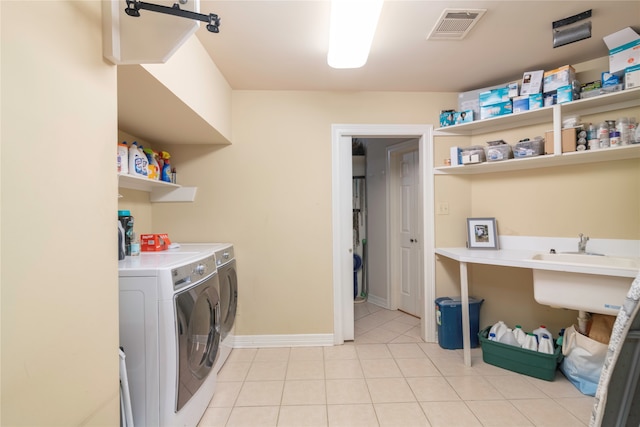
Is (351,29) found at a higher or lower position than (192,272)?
higher

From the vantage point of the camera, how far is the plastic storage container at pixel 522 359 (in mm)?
1840

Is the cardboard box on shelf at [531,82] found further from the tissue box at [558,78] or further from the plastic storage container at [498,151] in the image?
the plastic storage container at [498,151]

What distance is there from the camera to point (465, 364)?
Result: 2.04 m

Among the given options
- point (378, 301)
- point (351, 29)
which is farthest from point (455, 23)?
point (378, 301)

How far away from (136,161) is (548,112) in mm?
2999

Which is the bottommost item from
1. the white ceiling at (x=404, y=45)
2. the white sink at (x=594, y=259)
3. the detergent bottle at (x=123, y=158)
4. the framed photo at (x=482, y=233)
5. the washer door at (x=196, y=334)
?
the washer door at (x=196, y=334)

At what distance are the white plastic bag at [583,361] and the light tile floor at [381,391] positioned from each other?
0.21 ft

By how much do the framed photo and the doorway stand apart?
13.0 inches

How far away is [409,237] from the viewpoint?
3125 millimetres

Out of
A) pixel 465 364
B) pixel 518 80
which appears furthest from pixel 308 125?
pixel 465 364

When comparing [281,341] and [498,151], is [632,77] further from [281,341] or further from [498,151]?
[281,341]

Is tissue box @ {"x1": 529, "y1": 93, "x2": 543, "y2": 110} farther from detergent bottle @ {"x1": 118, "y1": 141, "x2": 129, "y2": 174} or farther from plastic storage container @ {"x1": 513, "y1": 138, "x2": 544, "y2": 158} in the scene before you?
detergent bottle @ {"x1": 118, "y1": 141, "x2": 129, "y2": 174}

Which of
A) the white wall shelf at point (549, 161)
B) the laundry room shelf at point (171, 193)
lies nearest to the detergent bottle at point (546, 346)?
the white wall shelf at point (549, 161)

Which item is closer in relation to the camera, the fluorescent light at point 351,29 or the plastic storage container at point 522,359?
the fluorescent light at point 351,29
